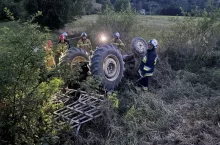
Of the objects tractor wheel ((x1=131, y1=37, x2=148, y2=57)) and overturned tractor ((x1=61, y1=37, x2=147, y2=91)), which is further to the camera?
tractor wheel ((x1=131, y1=37, x2=148, y2=57))

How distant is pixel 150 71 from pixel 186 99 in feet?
4.74

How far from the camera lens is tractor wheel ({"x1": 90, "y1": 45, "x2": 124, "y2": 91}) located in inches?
220

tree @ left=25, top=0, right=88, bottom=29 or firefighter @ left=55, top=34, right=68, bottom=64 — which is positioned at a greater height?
tree @ left=25, top=0, right=88, bottom=29

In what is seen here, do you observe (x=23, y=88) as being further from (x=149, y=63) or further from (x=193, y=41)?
(x=193, y=41)

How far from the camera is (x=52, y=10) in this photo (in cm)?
1623

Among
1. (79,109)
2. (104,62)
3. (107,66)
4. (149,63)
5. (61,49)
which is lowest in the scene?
(79,109)

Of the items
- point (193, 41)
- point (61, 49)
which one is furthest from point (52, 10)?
point (61, 49)

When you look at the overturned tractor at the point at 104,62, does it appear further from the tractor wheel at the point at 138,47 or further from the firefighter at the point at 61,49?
the tractor wheel at the point at 138,47

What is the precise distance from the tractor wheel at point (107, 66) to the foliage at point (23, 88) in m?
1.78

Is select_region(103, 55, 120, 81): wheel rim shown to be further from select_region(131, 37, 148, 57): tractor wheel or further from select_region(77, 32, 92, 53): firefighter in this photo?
select_region(77, 32, 92, 53): firefighter

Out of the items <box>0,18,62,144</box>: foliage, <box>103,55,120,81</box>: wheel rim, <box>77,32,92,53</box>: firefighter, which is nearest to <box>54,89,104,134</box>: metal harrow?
<box>0,18,62,144</box>: foliage

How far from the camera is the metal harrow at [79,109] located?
442 centimetres

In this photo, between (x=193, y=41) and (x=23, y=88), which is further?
(x=193, y=41)

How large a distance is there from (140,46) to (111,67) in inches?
86.2
